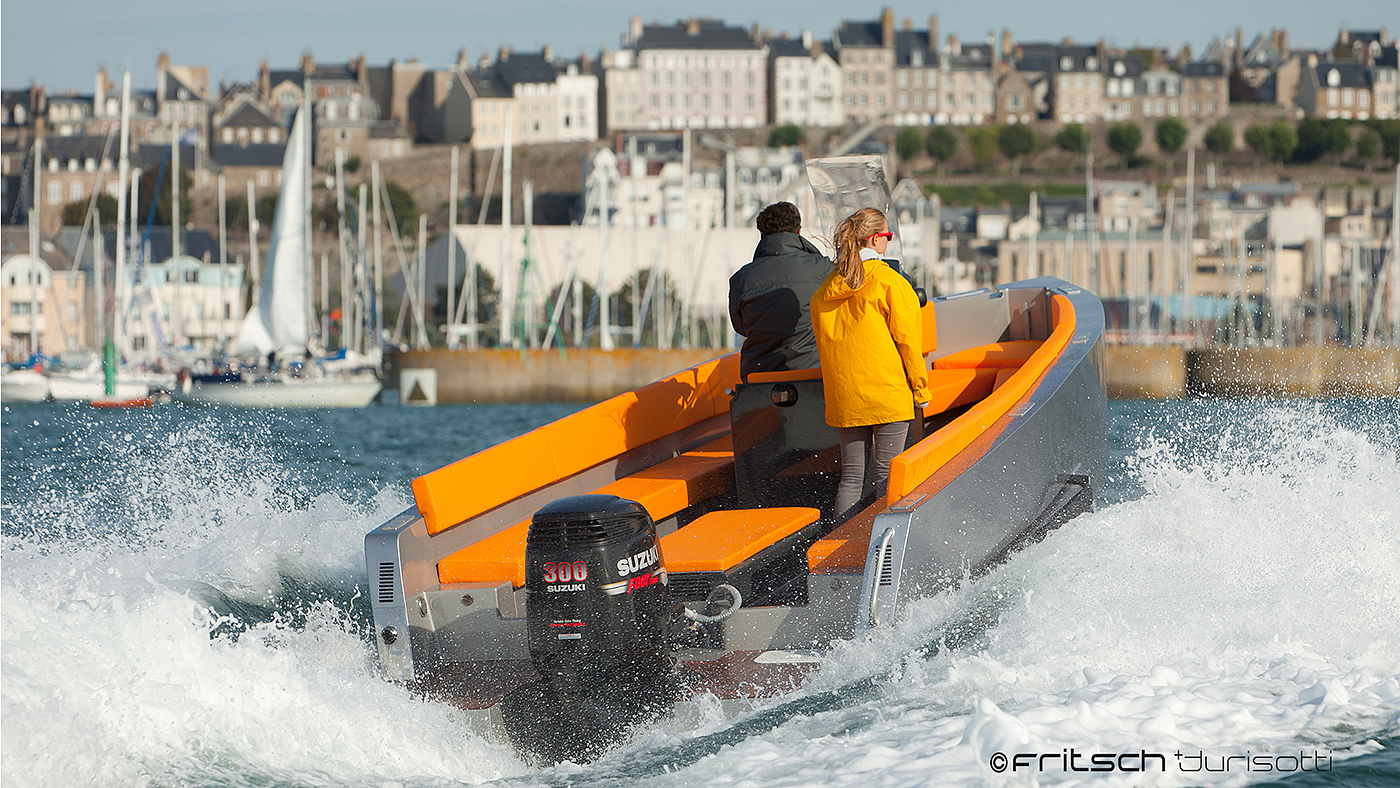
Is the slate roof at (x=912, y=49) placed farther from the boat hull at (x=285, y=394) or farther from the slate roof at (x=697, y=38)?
the boat hull at (x=285, y=394)

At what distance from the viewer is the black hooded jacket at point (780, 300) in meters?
5.77

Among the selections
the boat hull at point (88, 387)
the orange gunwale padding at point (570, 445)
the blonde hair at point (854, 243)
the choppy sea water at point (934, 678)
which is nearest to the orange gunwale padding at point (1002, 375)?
the choppy sea water at point (934, 678)

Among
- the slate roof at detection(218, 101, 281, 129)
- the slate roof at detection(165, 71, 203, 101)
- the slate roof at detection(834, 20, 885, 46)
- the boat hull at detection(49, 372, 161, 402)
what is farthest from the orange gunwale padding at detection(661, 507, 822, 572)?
the slate roof at detection(165, 71, 203, 101)

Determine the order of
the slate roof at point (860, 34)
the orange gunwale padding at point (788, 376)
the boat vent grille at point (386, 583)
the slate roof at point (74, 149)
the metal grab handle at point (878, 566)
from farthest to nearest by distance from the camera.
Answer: the slate roof at point (860, 34), the slate roof at point (74, 149), the orange gunwale padding at point (788, 376), the boat vent grille at point (386, 583), the metal grab handle at point (878, 566)

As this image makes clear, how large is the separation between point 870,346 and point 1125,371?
107 feet

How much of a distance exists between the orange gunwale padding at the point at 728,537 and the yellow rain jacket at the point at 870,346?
1.44 ft

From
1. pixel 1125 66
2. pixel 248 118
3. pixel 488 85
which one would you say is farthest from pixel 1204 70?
pixel 248 118

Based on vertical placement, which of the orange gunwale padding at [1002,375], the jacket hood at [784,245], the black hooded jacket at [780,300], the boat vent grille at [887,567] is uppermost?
the jacket hood at [784,245]

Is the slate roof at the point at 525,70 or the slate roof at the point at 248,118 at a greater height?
the slate roof at the point at 525,70

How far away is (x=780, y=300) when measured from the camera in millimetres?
5805

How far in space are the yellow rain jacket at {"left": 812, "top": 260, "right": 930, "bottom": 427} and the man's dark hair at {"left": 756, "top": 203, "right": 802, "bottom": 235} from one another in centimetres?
63

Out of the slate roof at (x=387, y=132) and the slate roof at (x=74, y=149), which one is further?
the slate roof at (x=387, y=132)

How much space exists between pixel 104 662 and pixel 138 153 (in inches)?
4331

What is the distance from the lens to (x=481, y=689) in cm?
446
